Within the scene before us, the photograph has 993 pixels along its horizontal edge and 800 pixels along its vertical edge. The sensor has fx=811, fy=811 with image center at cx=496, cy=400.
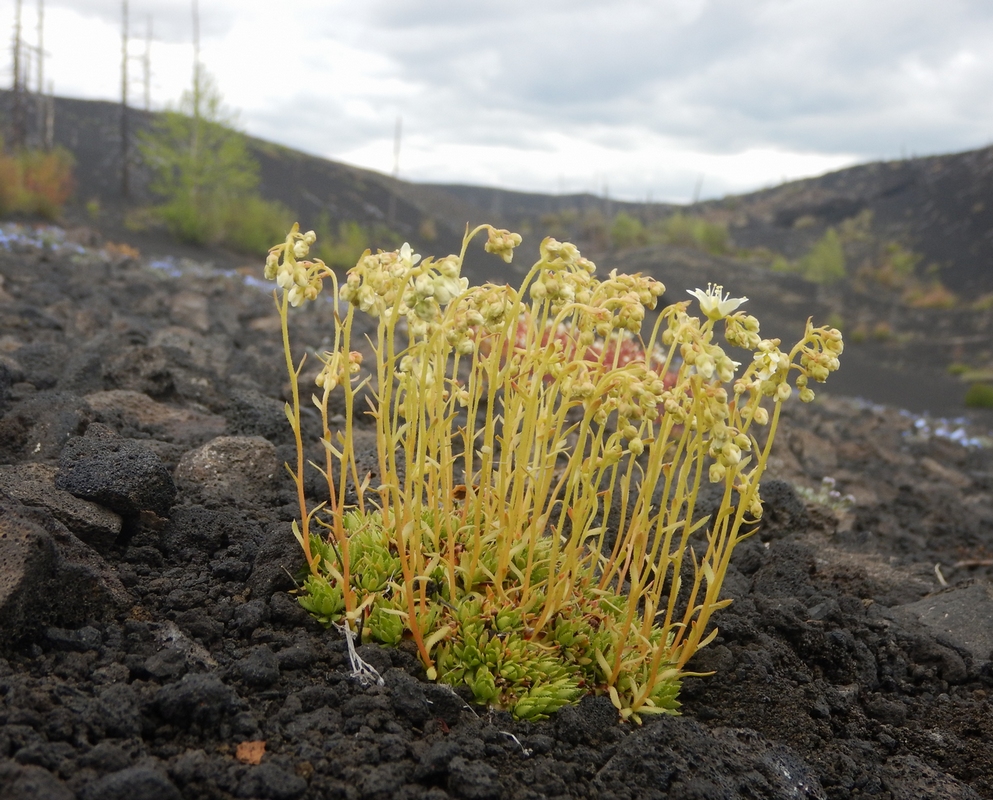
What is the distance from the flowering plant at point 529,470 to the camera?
6.08 feet

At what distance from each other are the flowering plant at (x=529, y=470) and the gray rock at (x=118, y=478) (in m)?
0.54

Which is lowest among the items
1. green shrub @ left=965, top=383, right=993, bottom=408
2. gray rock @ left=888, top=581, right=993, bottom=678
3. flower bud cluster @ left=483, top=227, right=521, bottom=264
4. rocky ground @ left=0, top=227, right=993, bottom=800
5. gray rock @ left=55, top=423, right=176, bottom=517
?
green shrub @ left=965, top=383, right=993, bottom=408

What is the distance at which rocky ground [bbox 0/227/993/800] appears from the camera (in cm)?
173

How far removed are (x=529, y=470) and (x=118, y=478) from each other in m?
1.26

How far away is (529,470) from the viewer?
2.21m

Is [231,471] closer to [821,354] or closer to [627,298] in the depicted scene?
[627,298]

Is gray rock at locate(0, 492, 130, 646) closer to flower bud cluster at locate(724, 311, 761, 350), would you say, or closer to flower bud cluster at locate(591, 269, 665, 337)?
flower bud cluster at locate(591, 269, 665, 337)

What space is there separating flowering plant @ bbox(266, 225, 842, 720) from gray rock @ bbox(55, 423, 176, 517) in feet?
1.76

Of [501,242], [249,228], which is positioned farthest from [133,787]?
[249,228]

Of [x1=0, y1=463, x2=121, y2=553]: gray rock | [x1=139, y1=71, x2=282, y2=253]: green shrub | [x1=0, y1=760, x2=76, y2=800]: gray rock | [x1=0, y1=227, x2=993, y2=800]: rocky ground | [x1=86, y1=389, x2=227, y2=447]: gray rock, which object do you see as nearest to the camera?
[x1=0, y1=760, x2=76, y2=800]: gray rock

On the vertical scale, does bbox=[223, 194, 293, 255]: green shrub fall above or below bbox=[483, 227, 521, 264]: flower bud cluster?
below

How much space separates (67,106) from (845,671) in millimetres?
42425

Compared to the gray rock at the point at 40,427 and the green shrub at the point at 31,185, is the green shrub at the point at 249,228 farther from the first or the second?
the gray rock at the point at 40,427

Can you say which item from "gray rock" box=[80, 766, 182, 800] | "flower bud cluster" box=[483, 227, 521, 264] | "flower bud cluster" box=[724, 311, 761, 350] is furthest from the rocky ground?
"flower bud cluster" box=[483, 227, 521, 264]
